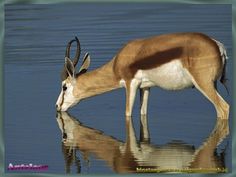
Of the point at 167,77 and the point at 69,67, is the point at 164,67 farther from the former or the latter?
the point at 69,67

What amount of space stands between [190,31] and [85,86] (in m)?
0.66

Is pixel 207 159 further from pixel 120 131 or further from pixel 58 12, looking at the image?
pixel 58 12

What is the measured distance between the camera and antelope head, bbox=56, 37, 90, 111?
15.9 ft

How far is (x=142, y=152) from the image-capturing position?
15.6 ft

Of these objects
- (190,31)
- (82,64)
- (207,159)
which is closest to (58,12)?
(82,64)

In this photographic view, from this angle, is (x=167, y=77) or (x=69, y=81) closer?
(x=167, y=77)

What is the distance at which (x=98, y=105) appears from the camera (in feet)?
16.1

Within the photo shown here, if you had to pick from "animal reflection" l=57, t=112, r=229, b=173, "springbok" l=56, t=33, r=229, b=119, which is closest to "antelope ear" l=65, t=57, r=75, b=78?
"springbok" l=56, t=33, r=229, b=119

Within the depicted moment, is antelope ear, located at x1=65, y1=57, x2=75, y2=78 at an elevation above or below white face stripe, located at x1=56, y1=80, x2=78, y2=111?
above

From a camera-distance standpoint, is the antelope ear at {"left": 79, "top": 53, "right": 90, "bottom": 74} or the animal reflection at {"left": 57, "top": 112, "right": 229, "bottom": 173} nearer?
the animal reflection at {"left": 57, "top": 112, "right": 229, "bottom": 173}

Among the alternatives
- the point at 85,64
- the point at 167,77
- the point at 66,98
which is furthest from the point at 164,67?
the point at 66,98

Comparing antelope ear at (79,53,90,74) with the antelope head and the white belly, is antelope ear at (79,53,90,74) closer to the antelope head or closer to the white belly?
the antelope head

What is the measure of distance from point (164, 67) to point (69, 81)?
1.77 ft

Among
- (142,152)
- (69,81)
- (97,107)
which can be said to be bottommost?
(142,152)
